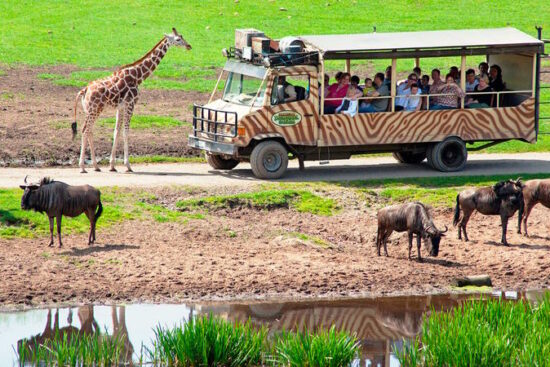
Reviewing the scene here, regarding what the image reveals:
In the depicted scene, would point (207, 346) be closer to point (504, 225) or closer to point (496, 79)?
point (504, 225)

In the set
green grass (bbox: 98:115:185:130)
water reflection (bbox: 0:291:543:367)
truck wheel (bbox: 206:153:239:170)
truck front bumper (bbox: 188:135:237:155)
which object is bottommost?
water reflection (bbox: 0:291:543:367)

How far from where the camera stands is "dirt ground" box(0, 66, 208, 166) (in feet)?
91.9

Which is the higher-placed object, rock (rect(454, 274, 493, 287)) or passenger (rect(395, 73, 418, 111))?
passenger (rect(395, 73, 418, 111))

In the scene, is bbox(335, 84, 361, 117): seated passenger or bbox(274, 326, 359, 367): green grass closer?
bbox(274, 326, 359, 367): green grass

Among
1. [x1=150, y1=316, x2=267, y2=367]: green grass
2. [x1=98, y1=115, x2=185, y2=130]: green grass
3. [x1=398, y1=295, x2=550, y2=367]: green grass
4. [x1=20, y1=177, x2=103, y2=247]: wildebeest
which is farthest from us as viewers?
[x1=98, y1=115, x2=185, y2=130]: green grass

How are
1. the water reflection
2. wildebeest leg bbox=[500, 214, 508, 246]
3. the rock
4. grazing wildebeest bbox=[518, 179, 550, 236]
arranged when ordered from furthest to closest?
grazing wildebeest bbox=[518, 179, 550, 236] < wildebeest leg bbox=[500, 214, 508, 246] < the rock < the water reflection

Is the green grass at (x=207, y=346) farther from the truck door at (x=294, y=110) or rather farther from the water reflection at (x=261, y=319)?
the truck door at (x=294, y=110)

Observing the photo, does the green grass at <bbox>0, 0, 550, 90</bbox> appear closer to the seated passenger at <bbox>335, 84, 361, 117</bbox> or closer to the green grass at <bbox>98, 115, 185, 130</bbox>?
the green grass at <bbox>98, 115, 185, 130</bbox>

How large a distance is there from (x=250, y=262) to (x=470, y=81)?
9.18m

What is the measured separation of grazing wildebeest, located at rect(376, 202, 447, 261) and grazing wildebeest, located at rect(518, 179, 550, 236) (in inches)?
110

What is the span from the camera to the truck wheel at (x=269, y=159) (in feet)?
83.5

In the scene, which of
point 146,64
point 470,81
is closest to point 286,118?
point 146,64

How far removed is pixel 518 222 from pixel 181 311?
26.6ft

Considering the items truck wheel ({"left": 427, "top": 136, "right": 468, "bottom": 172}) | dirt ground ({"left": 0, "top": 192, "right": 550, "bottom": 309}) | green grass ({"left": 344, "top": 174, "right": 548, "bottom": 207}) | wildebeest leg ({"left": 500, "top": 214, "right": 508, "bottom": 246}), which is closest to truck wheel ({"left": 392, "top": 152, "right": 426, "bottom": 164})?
truck wheel ({"left": 427, "top": 136, "right": 468, "bottom": 172})
